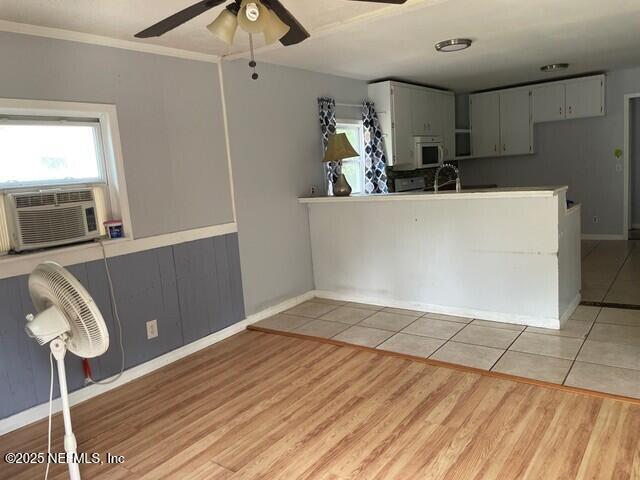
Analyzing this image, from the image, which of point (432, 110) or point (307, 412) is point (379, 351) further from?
point (432, 110)

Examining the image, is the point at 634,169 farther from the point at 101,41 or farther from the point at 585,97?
the point at 101,41

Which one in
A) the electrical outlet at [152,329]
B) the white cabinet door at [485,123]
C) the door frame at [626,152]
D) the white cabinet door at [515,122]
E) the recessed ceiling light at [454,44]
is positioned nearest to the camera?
the electrical outlet at [152,329]

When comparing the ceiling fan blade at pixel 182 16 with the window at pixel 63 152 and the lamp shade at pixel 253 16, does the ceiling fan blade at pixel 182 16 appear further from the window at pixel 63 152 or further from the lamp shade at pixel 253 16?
the window at pixel 63 152

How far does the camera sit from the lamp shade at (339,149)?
4.44m

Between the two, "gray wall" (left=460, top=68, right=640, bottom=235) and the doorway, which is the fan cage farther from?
the doorway

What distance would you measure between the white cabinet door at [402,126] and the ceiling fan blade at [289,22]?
10.4ft

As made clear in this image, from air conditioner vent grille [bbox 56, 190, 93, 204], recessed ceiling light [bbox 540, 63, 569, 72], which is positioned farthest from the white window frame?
recessed ceiling light [bbox 540, 63, 569, 72]

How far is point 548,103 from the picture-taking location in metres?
6.43

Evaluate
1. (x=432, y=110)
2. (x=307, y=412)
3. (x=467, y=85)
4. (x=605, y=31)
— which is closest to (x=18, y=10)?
(x=307, y=412)

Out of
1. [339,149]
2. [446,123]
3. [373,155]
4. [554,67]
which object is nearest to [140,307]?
[339,149]

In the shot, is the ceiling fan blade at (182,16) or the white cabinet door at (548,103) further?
the white cabinet door at (548,103)

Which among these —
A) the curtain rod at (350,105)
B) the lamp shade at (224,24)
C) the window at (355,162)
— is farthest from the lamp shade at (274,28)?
the window at (355,162)

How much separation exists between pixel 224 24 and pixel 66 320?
1.37 metres

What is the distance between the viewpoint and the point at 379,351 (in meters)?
3.35
